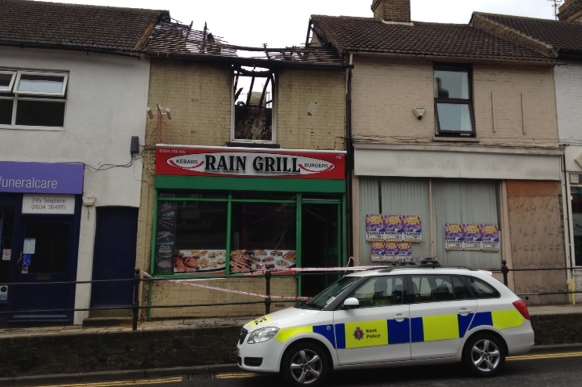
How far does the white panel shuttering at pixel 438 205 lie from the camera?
11.8m

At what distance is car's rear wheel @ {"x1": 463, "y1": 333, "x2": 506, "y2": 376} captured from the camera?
6.75m

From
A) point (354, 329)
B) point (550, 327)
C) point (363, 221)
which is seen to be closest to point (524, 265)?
point (550, 327)

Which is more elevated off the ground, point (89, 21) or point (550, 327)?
point (89, 21)

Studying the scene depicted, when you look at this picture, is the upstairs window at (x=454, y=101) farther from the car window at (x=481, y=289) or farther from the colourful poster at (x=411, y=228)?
the car window at (x=481, y=289)

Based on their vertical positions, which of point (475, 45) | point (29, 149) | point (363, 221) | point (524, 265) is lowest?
point (524, 265)

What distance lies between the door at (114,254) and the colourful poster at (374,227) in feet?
18.0

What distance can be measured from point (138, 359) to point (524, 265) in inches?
364

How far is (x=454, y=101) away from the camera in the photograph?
1257 cm

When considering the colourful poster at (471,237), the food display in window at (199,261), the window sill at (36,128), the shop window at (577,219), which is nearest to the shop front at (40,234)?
the window sill at (36,128)

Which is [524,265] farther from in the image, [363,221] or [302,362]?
[302,362]

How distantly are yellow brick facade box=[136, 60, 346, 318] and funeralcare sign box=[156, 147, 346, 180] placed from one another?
0.31 m

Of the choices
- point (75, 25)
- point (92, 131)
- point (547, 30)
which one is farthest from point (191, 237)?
point (547, 30)

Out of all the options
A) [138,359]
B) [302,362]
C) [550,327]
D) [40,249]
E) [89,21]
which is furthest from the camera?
[89,21]

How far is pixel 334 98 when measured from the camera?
477 inches
